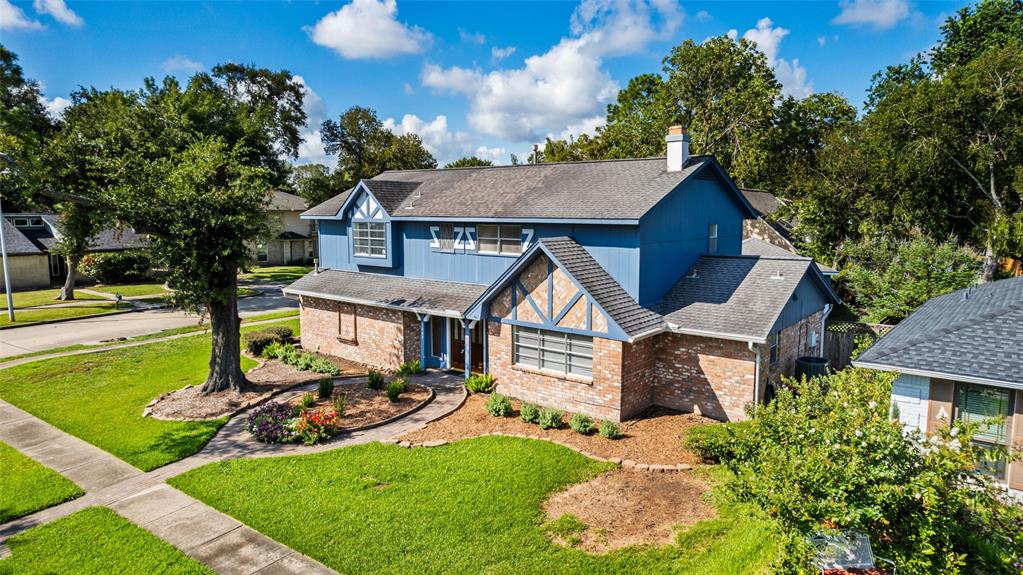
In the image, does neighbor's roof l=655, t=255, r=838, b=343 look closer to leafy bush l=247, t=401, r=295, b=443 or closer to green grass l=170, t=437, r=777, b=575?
green grass l=170, t=437, r=777, b=575

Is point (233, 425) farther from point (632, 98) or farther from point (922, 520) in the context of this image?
point (632, 98)

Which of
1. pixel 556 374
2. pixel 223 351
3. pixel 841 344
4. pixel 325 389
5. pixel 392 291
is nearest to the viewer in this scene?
pixel 556 374

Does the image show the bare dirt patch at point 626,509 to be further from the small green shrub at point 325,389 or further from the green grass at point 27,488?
the green grass at point 27,488

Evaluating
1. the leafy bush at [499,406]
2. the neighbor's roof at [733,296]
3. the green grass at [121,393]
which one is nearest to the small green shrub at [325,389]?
the green grass at [121,393]

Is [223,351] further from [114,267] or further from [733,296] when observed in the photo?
[114,267]

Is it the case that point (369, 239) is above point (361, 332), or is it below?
above

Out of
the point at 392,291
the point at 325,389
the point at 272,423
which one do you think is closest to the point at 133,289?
the point at 392,291
